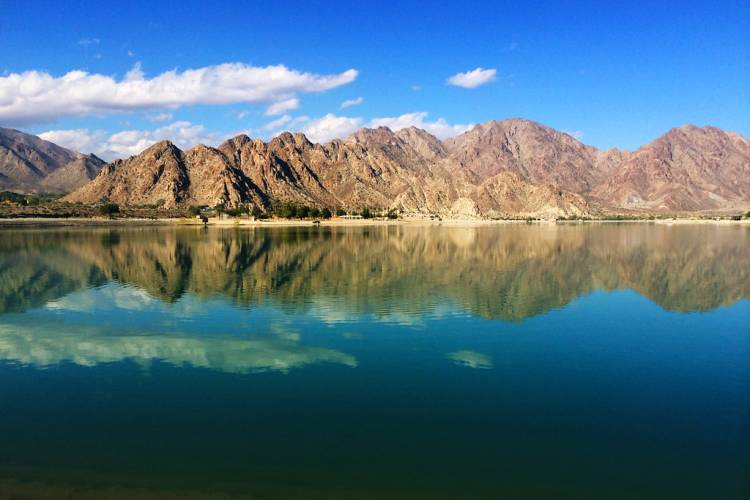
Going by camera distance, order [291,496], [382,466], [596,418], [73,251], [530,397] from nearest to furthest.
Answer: [291,496] → [382,466] → [596,418] → [530,397] → [73,251]

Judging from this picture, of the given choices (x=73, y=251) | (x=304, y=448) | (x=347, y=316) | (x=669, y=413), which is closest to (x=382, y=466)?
(x=304, y=448)

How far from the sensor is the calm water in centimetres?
1284

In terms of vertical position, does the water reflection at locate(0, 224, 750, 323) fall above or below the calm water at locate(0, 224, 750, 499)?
above

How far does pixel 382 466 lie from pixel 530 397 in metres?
6.93

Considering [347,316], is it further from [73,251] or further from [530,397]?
[73,251]

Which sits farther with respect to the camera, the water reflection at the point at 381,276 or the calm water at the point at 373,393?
the water reflection at the point at 381,276

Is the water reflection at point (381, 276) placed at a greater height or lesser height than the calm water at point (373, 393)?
greater

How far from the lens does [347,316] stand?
30.8 metres

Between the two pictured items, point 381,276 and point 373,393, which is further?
point 381,276

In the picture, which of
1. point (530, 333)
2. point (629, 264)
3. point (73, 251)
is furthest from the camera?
point (73, 251)

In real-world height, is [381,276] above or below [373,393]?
above

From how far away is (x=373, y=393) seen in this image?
18125mm

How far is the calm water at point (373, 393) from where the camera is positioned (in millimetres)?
12844

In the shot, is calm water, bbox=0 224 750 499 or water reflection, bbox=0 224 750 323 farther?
water reflection, bbox=0 224 750 323
